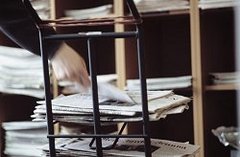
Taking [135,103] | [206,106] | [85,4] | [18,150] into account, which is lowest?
[18,150]

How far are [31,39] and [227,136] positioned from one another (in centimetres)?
102

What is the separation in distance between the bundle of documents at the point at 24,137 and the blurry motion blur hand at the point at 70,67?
3.88 ft

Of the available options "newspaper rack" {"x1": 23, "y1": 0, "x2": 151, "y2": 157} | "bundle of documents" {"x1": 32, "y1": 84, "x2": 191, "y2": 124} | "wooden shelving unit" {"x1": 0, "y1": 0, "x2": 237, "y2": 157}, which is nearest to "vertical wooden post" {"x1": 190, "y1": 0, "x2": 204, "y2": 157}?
"wooden shelving unit" {"x1": 0, "y1": 0, "x2": 237, "y2": 157}

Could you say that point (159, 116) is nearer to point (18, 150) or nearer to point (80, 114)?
point (80, 114)

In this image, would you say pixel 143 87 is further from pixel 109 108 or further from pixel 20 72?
pixel 20 72

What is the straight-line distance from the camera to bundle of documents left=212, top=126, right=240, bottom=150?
1.74m

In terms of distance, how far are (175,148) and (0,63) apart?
54.6 inches

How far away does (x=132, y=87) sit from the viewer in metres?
1.90

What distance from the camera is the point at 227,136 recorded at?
70.1 inches

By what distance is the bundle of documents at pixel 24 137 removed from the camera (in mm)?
2133

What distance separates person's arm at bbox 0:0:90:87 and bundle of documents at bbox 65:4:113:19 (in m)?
0.91

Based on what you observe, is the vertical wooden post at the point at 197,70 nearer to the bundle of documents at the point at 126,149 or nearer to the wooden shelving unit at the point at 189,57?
the wooden shelving unit at the point at 189,57

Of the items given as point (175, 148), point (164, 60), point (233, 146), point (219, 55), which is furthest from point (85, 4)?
point (175, 148)

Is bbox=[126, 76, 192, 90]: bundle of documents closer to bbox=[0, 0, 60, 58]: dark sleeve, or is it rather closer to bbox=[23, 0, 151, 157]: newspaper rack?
bbox=[0, 0, 60, 58]: dark sleeve
